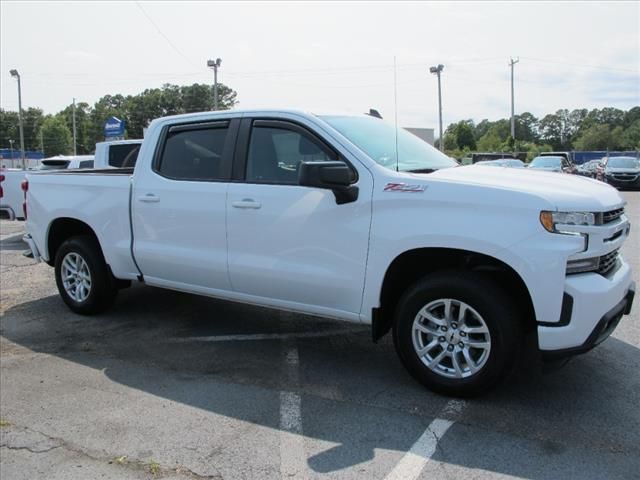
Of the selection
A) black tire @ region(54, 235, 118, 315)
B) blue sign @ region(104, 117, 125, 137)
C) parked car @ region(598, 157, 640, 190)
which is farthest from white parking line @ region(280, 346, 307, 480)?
blue sign @ region(104, 117, 125, 137)

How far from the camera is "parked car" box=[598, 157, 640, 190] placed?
24328mm

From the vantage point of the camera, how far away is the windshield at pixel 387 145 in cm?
440

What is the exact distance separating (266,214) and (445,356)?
1704mm

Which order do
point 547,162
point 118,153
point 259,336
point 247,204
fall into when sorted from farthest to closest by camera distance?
point 547,162 → point 118,153 → point 259,336 → point 247,204

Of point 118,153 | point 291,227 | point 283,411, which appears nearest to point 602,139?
point 118,153

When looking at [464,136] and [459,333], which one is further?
[464,136]

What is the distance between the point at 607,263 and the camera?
3.81 m

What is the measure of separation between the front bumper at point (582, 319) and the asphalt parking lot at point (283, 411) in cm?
49

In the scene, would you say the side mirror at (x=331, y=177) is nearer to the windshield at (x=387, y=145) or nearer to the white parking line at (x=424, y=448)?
the windshield at (x=387, y=145)

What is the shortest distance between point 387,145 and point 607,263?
183 centimetres

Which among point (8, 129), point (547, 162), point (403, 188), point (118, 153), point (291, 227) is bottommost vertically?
point (291, 227)

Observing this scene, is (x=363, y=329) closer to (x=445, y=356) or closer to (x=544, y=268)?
(x=445, y=356)

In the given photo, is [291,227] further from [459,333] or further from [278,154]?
[459,333]

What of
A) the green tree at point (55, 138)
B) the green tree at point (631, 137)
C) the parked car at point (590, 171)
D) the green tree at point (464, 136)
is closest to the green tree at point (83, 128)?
the green tree at point (55, 138)
